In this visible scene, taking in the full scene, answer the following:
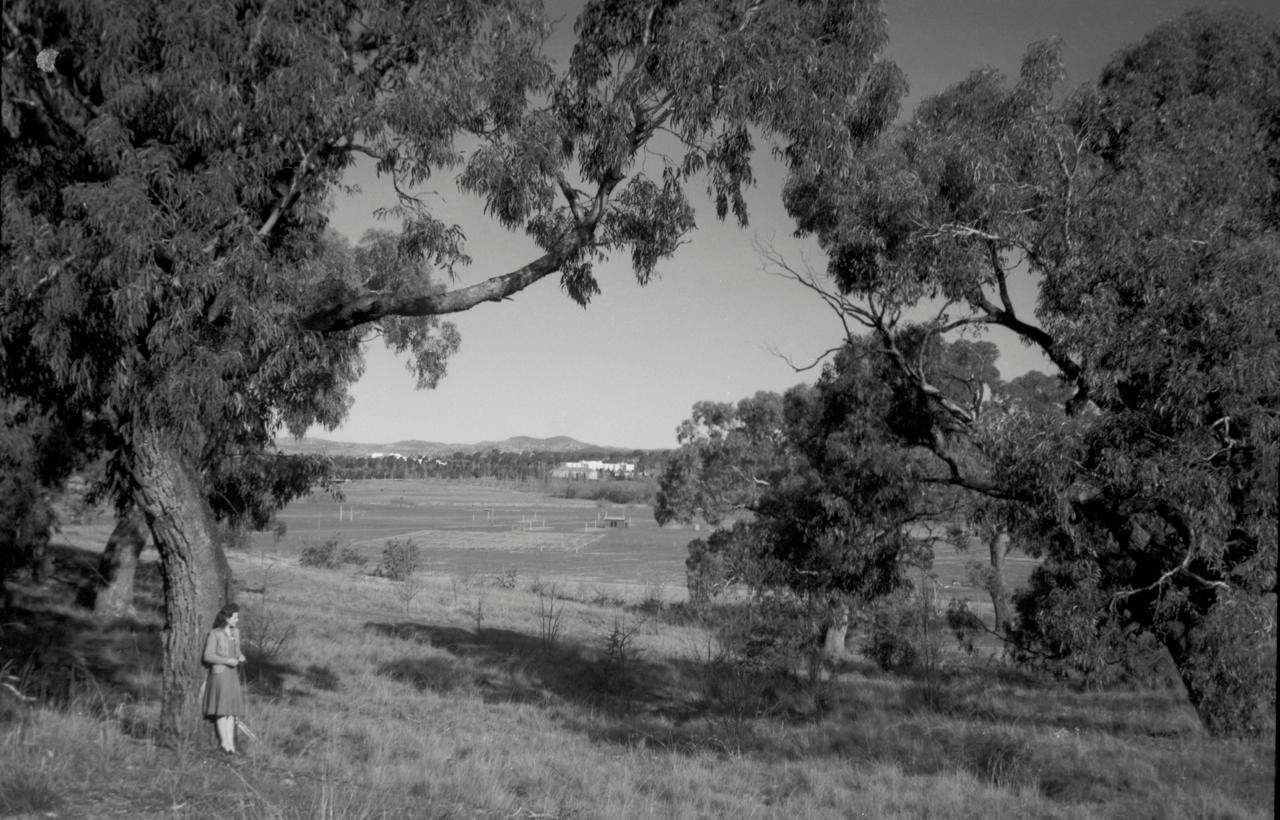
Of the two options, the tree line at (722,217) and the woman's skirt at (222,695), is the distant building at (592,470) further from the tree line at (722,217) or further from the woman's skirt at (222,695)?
the woman's skirt at (222,695)

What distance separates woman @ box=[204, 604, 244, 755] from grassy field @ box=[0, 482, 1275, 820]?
270 mm

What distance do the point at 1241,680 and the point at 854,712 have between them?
18.9 ft

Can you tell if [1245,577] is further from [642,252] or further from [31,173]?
[31,173]

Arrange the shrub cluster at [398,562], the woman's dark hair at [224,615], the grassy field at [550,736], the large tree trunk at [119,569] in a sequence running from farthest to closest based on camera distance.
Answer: the shrub cluster at [398,562]
the large tree trunk at [119,569]
the woman's dark hair at [224,615]
the grassy field at [550,736]

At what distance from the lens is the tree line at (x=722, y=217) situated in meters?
7.52

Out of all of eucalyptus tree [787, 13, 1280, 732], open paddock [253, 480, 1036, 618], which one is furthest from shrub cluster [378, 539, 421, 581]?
eucalyptus tree [787, 13, 1280, 732]

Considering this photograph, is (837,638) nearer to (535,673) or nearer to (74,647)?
(535,673)

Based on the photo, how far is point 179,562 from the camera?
7.88m

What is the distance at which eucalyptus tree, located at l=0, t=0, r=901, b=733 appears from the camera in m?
7.34

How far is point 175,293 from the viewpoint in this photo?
24.7 feet

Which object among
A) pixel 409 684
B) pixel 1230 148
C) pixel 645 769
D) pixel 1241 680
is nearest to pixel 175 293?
pixel 645 769

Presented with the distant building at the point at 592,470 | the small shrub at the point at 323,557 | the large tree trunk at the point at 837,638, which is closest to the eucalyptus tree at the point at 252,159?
the large tree trunk at the point at 837,638

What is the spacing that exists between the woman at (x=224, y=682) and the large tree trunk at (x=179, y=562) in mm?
295

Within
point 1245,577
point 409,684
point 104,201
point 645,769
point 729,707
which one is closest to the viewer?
point 104,201
